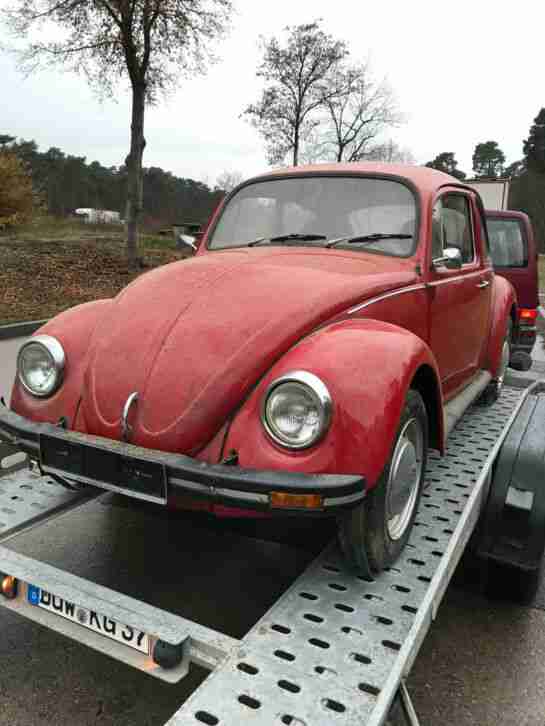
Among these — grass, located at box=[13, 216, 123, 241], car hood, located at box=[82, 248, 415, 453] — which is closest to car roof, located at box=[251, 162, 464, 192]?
car hood, located at box=[82, 248, 415, 453]

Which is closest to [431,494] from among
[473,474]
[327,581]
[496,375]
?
[473,474]

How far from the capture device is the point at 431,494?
10.1 ft

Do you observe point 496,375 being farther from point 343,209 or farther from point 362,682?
point 362,682

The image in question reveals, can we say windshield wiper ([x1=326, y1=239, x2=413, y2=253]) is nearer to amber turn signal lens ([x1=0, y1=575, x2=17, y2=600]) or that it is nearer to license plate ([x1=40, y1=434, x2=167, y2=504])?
license plate ([x1=40, y1=434, x2=167, y2=504])

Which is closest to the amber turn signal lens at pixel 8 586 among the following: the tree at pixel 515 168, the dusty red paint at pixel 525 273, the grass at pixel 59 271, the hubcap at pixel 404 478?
the hubcap at pixel 404 478

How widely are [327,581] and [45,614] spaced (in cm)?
104

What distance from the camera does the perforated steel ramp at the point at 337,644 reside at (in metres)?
1.66

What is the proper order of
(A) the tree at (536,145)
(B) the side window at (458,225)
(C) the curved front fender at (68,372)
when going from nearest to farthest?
(C) the curved front fender at (68,372) < (B) the side window at (458,225) < (A) the tree at (536,145)

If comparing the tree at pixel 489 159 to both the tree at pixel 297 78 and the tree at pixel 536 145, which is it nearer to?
the tree at pixel 536 145

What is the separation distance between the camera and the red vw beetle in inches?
86.3

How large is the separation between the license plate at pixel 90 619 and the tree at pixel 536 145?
73215 mm

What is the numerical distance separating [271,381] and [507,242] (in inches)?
266

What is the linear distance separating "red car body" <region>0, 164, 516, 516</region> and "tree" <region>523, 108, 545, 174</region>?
71.7 m

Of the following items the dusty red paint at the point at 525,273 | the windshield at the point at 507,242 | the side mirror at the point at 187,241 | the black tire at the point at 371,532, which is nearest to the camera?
the black tire at the point at 371,532
